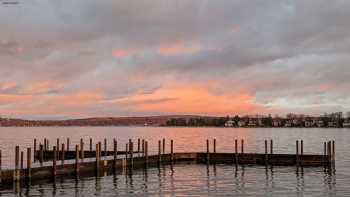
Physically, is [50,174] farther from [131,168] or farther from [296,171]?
[296,171]

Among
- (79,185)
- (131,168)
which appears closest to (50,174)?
(79,185)

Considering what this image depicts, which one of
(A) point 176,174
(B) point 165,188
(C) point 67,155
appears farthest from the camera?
(C) point 67,155

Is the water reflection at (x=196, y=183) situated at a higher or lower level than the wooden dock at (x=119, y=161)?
lower

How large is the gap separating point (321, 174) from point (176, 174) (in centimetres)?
1216

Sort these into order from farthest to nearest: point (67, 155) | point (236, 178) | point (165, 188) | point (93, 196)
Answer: point (67, 155) < point (236, 178) < point (165, 188) < point (93, 196)

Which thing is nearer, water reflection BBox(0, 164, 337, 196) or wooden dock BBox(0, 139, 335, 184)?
water reflection BBox(0, 164, 337, 196)

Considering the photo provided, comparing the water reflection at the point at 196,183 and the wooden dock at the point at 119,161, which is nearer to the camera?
the water reflection at the point at 196,183

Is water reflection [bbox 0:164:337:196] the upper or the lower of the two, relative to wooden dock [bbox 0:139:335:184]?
lower

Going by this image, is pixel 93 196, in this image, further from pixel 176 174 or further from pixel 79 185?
pixel 176 174

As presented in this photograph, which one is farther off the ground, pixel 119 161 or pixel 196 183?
pixel 119 161

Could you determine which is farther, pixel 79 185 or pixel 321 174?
pixel 321 174

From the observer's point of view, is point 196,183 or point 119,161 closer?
point 196,183

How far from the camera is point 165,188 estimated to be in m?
36.3

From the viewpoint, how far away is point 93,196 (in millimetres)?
32625
